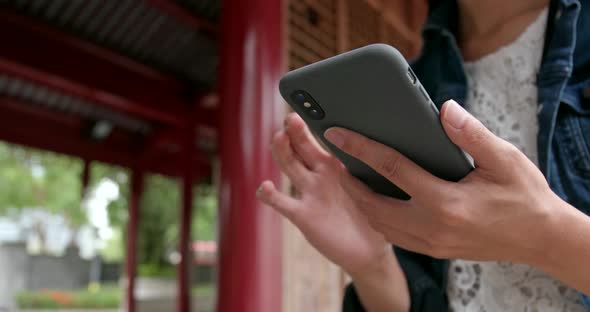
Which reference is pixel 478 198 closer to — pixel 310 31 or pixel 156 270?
pixel 310 31

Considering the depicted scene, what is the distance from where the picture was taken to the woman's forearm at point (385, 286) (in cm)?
58

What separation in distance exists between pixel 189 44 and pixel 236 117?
2.43 m

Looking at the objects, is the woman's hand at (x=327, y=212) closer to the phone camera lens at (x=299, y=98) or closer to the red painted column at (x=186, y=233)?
the phone camera lens at (x=299, y=98)

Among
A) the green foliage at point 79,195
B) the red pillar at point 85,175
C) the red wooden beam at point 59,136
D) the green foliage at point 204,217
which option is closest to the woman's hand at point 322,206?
the red wooden beam at point 59,136

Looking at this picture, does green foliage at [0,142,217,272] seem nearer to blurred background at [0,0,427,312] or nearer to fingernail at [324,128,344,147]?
blurred background at [0,0,427,312]

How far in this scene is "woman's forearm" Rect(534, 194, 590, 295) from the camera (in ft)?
1.22

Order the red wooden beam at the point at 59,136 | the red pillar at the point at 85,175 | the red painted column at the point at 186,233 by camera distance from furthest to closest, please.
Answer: the red pillar at the point at 85,175
the red painted column at the point at 186,233
the red wooden beam at the point at 59,136

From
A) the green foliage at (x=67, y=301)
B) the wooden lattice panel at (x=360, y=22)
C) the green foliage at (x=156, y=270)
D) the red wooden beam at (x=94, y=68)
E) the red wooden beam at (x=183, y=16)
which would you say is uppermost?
the red wooden beam at (x=183, y=16)

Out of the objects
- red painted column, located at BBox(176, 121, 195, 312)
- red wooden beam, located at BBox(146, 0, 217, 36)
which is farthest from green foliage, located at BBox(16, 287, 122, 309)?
red wooden beam, located at BBox(146, 0, 217, 36)

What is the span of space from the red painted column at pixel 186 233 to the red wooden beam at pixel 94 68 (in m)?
0.26

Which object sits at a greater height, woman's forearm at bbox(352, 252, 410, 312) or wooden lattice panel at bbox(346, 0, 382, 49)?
wooden lattice panel at bbox(346, 0, 382, 49)

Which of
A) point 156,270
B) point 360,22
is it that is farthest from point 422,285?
point 156,270

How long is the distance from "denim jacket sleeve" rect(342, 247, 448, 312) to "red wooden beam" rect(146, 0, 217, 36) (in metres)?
3.22

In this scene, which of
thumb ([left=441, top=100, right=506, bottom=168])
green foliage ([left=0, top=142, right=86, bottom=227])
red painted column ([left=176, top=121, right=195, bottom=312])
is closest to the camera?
thumb ([left=441, top=100, right=506, bottom=168])
